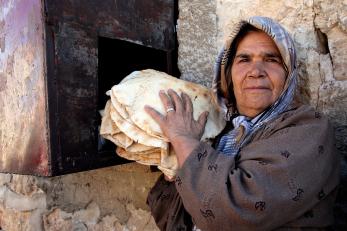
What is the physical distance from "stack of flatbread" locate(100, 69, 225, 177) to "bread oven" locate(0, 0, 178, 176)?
9 centimetres


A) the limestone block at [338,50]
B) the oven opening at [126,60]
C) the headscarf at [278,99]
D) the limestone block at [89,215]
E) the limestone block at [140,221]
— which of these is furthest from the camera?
→ the limestone block at [89,215]

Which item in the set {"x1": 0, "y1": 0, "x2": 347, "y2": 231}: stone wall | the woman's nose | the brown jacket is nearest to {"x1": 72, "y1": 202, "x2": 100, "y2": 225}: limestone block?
{"x1": 0, "y1": 0, "x2": 347, "y2": 231}: stone wall

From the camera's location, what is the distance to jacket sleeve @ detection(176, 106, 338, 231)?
0.96 meters

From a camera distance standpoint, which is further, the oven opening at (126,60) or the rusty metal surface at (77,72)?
the oven opening at (126,60)

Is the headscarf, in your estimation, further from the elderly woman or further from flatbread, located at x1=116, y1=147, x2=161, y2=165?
flatbread, located at x1=116, y1=147, x2=161, y2=165

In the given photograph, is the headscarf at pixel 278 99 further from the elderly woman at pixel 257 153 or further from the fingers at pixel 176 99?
the fingers at pixel 176 99

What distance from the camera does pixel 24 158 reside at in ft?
3.97

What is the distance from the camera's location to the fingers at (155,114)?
1151 millimetres

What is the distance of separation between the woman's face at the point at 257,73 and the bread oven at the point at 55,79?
1.28 ft

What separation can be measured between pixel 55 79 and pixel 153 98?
0.95 feet

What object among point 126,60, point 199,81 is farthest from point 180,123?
point 126,60

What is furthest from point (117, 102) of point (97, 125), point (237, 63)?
point (237, 63)

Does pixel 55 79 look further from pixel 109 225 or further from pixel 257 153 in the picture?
pixel 109 225

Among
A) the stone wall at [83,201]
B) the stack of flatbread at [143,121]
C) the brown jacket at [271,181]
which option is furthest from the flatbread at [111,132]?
the stone wall at [83,201]
